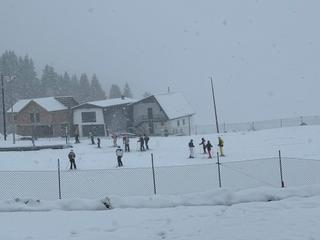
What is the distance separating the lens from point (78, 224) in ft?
46.2

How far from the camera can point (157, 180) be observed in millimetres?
21344

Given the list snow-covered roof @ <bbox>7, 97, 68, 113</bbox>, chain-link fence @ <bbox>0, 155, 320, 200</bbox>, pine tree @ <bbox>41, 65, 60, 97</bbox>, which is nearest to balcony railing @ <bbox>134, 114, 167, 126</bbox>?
snow-covered roof @ <bbox>7, 97, 68, 113</bbox>

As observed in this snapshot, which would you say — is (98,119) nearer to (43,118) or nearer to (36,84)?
(43,118)

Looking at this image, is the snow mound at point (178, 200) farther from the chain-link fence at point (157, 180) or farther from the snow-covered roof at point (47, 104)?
the snow-covered roof at point (47, 104)

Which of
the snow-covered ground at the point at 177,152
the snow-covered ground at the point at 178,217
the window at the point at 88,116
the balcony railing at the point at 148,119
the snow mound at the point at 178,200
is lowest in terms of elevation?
the snow-covered ground at the point at 178,217

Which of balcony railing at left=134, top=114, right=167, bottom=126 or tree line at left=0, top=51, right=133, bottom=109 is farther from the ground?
tree line at left=0, top=51, right=133, bottom=109

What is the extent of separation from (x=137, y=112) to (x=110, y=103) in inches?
170

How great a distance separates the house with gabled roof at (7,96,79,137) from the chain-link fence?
4260cm

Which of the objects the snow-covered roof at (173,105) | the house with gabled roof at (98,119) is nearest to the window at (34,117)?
the house with gabled roof at (98,119)

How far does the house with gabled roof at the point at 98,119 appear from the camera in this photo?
66.9 m

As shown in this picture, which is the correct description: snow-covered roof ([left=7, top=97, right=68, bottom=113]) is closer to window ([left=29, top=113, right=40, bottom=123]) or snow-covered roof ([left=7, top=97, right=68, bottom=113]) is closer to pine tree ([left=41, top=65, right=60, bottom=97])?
window ([left=29, top=113, right=40, bottom=123])

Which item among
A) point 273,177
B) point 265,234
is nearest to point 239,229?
point 265,234

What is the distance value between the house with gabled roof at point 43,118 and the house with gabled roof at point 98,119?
1772 millimetres

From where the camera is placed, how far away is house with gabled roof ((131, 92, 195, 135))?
65.8 m
